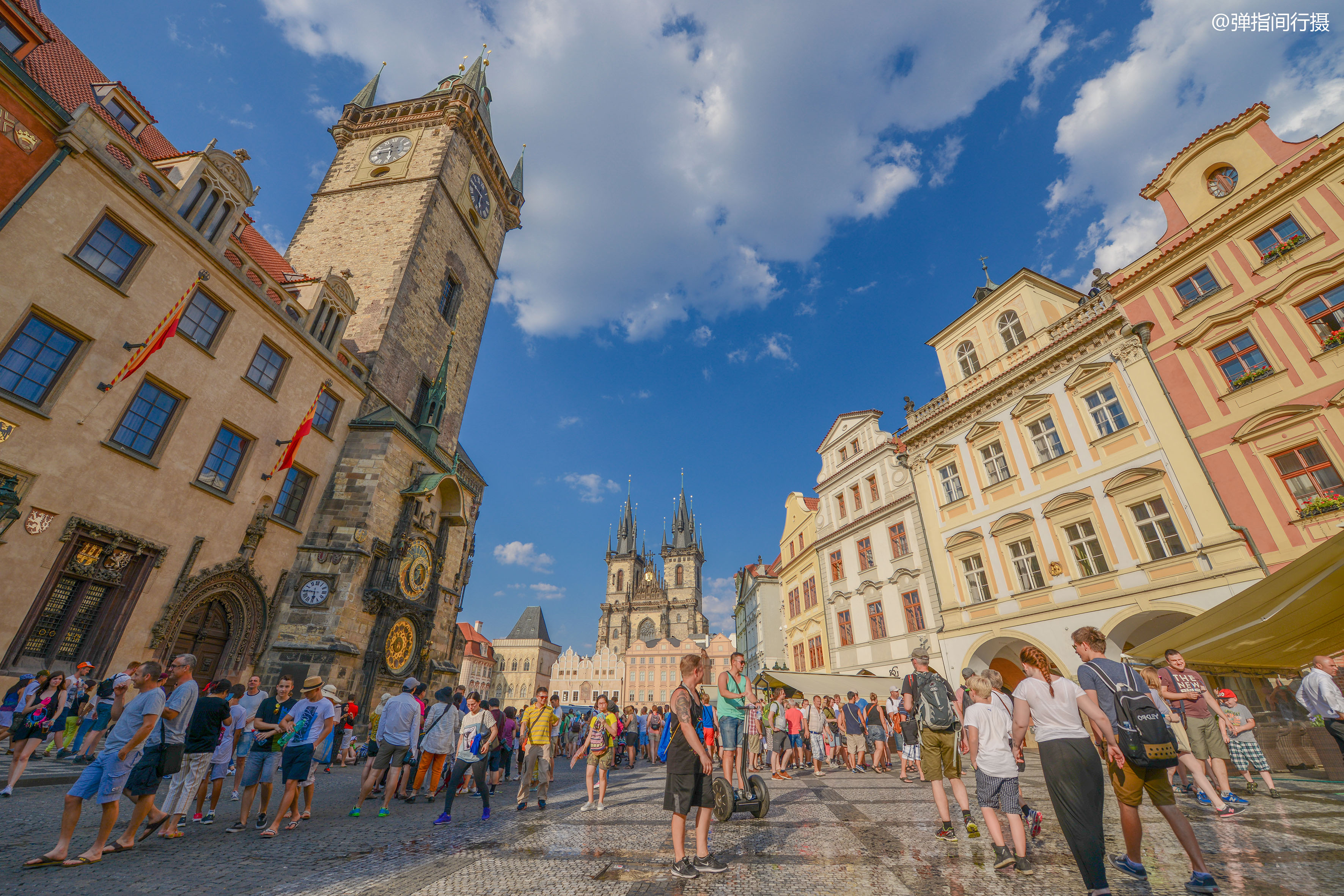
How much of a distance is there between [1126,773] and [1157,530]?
12.8 m

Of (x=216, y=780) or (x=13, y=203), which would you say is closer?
(x=216, y=780)

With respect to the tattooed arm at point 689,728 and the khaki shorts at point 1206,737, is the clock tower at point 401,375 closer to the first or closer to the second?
the tattooed arm at point 689,728

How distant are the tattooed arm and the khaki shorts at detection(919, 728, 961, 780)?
2.71 meters

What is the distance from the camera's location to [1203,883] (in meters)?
3.25

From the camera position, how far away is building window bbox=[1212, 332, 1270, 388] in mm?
12102

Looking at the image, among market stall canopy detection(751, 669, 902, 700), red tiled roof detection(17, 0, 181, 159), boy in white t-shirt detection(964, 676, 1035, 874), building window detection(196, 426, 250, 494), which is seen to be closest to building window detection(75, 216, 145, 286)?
red tiled roof detection(17, 0, 181, 159)

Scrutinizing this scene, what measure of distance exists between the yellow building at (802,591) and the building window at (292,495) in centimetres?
2002

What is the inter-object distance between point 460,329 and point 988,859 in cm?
2281

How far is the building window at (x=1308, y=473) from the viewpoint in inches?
422

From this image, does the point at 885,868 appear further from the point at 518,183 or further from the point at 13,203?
the point at 518,183

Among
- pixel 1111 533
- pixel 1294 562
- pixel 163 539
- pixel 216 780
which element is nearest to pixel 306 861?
pixel 216 780

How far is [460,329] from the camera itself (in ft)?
73.2

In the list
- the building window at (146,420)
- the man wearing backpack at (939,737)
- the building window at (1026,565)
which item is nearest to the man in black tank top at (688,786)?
the man wearing backpack at (939,737)

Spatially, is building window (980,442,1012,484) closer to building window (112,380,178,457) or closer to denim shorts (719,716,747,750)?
denim shorts (719,716,747,750)
